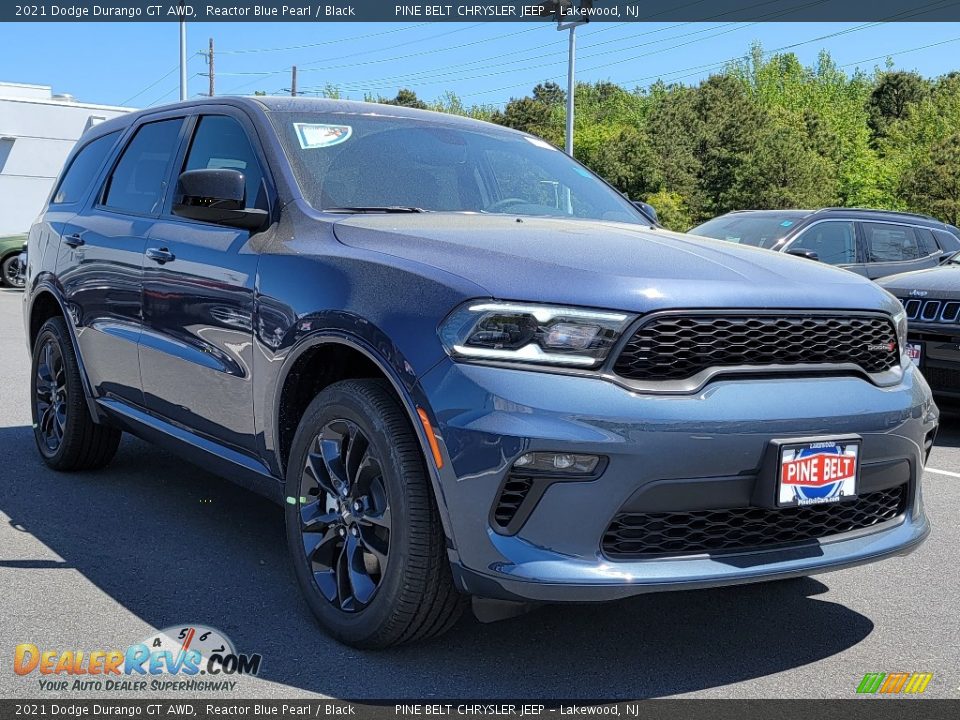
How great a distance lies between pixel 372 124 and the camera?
443 centimetres

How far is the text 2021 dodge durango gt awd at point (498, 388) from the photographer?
112 inches

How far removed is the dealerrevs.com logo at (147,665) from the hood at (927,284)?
18.6 feet

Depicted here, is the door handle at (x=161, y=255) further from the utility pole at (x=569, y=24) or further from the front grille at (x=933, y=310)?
the utility pole at (x=569, y=24)

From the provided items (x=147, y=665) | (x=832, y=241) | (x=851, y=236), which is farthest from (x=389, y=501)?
(x=851, y=236)

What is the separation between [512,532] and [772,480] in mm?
723

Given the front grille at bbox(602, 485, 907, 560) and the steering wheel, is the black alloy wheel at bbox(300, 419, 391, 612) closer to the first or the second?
the front grille at bbox(602, 485, 907, 560)

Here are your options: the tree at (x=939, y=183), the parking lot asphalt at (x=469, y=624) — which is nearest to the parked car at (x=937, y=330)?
the parking lot asphalt at (x=469, y=624)

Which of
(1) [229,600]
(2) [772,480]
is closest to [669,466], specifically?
(2) [772,480]

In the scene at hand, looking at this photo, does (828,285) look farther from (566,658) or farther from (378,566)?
(378,566)

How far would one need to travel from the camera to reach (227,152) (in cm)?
447

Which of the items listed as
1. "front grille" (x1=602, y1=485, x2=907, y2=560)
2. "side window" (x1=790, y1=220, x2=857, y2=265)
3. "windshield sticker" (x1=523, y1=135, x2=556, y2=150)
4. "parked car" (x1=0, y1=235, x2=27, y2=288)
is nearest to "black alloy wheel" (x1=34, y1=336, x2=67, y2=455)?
"windshield sticker" (x1=523, y1=135, x2=556, y2=150)

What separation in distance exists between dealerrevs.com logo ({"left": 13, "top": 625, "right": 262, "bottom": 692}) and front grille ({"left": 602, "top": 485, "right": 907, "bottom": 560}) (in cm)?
120

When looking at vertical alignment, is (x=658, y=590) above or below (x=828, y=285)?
below

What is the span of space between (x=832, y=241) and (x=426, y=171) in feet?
26.9
